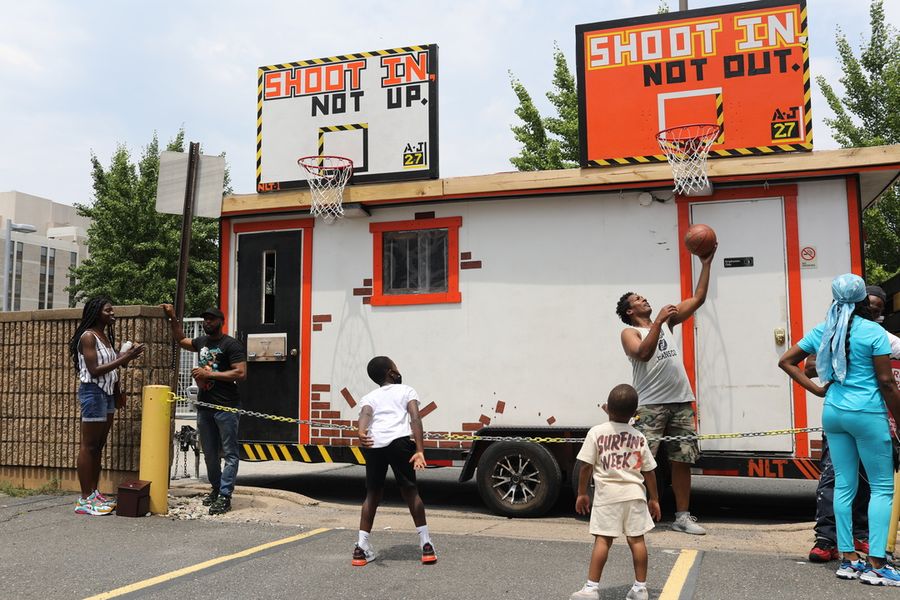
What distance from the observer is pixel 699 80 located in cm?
766

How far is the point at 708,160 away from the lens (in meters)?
7.17

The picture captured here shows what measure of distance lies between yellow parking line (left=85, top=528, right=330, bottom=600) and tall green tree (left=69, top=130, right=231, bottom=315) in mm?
18634

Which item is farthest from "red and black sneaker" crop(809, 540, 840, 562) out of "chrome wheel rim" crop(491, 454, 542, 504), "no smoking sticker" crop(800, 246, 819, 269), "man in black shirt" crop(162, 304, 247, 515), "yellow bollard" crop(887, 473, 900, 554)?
"man in black shirt" crop(162, 304, 247, 515)

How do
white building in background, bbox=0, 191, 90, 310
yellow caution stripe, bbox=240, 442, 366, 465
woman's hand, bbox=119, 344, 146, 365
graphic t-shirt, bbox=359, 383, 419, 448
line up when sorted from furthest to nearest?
white building in background, bbox=0, 191, 90, 310 → yellow caution stripe, bbox=240, 442, 366, 465 → woman's hand, bbox=119, 344, 146, 365 → graphic t-shirt, bbox=359, 383, 419, 448

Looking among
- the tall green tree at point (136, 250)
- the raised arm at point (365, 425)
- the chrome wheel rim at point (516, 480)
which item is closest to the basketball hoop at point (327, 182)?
the chrome wheel rim at point (516, 480)

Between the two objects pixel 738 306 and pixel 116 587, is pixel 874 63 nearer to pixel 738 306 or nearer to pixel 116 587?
pixel 738 306

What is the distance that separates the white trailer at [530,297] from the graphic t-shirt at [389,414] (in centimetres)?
214

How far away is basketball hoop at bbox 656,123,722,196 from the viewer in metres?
7.11

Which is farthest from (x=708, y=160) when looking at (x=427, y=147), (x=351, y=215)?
(x=351, y=215)

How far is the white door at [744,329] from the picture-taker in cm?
688

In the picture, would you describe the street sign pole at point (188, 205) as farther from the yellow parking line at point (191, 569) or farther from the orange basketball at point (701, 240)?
the orange basketball at point (701, 240)

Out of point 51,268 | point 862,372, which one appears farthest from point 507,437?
point 51,268

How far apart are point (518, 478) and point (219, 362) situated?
9.43 ft

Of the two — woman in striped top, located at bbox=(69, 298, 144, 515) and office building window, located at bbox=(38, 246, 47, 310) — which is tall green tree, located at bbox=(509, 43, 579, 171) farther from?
office building window, located at bbox=(38, 246, 47, 310)
